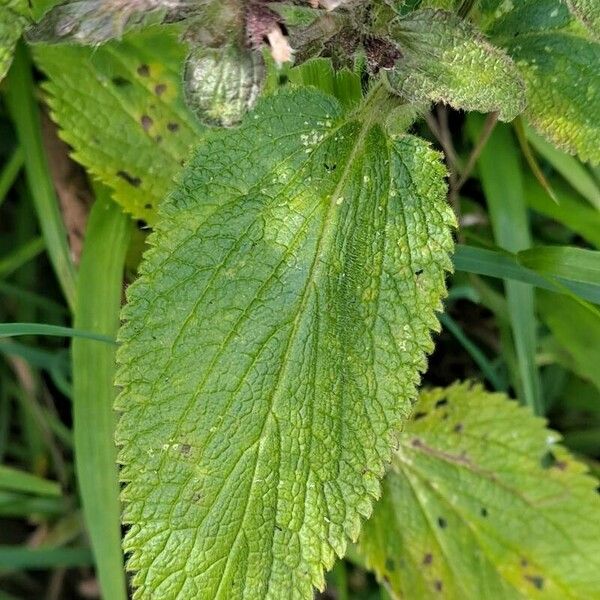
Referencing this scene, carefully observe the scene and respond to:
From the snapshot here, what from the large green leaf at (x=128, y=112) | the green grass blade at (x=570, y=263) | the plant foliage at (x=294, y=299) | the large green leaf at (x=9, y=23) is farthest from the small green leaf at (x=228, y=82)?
the green grass blade at (x=570, y=263)

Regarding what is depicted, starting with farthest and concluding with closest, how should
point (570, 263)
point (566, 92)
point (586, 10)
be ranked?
point (570, 263), point (566, 92), point (586, 10)

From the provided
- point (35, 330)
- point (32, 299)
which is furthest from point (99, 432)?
point (32, 299)

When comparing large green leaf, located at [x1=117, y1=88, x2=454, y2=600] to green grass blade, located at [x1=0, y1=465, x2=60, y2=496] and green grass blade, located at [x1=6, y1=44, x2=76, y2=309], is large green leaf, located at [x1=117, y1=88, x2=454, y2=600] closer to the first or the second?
green grass blade, located at [x1=6, y1=44, x2=76, y2=309]

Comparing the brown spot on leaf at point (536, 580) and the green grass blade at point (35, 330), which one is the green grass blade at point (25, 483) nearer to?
the green grass blade at point (35, 330)

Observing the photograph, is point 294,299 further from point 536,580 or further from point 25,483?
point 25,483

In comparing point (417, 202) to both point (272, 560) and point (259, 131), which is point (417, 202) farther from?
point (272, 560)
